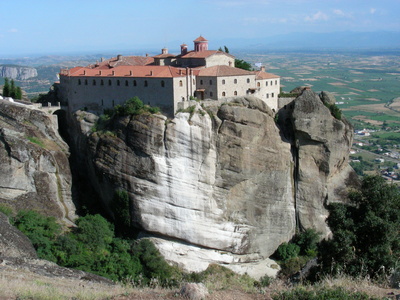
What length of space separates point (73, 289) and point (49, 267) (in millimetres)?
6401

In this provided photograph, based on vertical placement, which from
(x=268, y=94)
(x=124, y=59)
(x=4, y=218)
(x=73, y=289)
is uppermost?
(x=124, y=59)

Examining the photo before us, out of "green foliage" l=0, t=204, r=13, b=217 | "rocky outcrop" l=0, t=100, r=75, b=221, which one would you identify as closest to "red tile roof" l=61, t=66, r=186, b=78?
"rocky outcrop" l=0, t=100, r=75, b=221

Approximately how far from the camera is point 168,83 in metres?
40.4

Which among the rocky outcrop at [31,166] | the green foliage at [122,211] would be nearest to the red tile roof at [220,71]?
the green foliage at [122,211]

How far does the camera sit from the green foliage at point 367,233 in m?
22.3

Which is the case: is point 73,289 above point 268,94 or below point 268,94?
below

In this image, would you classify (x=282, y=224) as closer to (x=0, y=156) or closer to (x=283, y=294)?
(x=0, y=156)

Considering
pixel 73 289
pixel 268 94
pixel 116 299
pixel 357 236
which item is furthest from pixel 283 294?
pixel 268 94

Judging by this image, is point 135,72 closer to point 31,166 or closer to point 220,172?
point 220,172

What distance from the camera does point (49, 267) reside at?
908 inches

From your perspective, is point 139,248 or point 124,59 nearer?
point 139,248

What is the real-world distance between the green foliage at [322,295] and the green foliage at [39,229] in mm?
22243

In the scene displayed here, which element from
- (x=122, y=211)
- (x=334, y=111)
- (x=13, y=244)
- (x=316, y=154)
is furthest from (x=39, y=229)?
(x=334, y=111)

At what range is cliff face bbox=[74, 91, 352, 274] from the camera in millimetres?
38969
